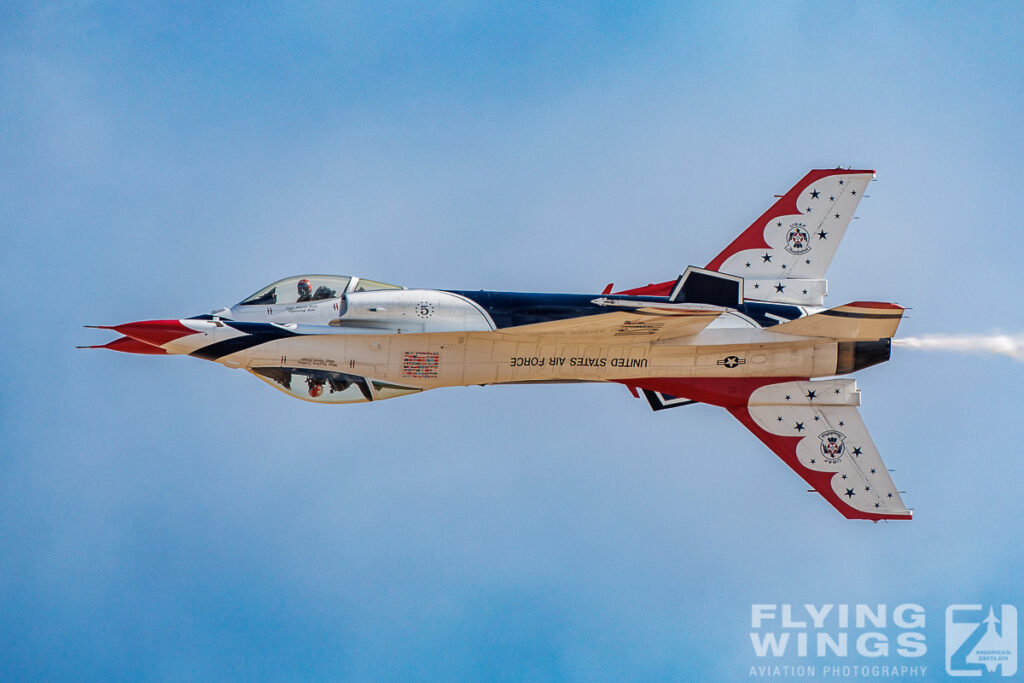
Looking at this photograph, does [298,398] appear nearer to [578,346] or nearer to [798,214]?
[578,346]

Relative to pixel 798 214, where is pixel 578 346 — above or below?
below

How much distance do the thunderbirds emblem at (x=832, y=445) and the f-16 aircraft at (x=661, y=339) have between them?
1.0 inches

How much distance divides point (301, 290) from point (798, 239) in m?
9.33

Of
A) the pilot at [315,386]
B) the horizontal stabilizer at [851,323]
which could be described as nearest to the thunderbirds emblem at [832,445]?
the horizontal stabilizer at [851,323]

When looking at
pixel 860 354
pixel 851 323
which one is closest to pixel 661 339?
pixel 851 323

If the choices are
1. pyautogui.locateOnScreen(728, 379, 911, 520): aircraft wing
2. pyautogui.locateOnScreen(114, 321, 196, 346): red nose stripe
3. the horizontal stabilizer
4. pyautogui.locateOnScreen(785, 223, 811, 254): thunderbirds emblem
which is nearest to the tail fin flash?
pyautogui.locateOnScreen(785, 223, 811, 254): thunderbirds emblem

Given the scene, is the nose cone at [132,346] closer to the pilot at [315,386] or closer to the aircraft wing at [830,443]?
the pilot at [315,386]

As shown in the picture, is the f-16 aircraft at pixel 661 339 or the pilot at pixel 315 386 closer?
the f-16 aircraft at pixel 661 339

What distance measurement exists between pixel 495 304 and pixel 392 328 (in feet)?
5.90

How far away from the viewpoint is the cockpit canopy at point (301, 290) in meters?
22.8

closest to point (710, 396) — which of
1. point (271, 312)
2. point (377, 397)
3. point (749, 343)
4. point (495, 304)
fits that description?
point (749, 343)

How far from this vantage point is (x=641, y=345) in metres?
23.1

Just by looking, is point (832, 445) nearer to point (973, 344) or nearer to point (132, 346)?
point (973, 344)

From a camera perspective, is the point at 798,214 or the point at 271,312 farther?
the point at 798,214
